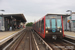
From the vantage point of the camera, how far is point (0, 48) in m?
8.11

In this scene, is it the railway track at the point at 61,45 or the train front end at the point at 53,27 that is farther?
the train front end at the point at 53,27

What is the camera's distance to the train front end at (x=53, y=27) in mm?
9312

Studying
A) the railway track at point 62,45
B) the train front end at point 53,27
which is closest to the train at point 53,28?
the train front end at point 53,27

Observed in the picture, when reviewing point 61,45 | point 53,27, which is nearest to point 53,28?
point 53,27

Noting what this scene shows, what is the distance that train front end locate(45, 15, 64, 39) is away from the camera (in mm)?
9312

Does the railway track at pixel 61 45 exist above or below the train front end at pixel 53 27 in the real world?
below

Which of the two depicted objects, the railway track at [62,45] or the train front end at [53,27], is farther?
the train front end at [53,27]

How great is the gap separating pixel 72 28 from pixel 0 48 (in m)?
18.1

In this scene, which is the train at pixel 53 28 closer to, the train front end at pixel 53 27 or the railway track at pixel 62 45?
the train front end at pixel 53 27

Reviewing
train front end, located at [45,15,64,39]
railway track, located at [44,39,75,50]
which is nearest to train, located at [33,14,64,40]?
train front end, located at [45,15,64,39]

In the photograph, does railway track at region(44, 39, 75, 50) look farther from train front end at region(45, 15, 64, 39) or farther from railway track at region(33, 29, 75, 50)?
train front end at region(45, 15, 64, 39)

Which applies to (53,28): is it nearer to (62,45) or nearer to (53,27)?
(53,27)

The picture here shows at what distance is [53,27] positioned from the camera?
9414 millimetres

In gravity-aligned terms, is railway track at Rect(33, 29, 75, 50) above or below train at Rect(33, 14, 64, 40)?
below
